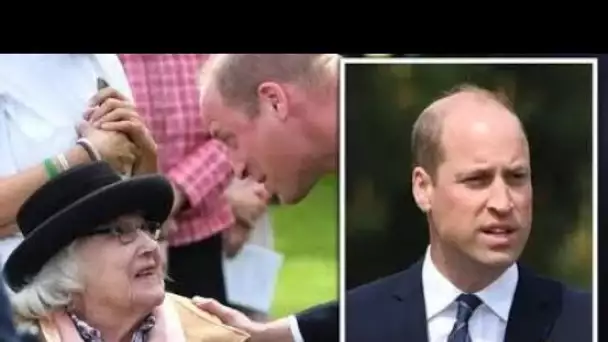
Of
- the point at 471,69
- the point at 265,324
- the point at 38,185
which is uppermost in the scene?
the point at 471,69

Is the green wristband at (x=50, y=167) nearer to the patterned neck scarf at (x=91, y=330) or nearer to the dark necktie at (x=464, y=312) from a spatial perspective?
the patterned neck scarf at (x=91, y=330)

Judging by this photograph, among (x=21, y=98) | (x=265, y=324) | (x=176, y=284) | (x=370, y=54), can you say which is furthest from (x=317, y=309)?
(x=21, y=98)

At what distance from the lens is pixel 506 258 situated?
188 inches

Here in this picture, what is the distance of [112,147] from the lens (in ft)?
15.7

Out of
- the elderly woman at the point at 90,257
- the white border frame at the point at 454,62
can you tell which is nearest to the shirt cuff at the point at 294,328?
the white border frame at the point at 454,62

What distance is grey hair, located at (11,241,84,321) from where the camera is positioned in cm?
471

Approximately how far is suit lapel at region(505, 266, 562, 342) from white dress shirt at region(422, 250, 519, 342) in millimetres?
23

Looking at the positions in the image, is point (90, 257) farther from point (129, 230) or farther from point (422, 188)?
point (422, 188)

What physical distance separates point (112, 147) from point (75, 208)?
0.83 feet

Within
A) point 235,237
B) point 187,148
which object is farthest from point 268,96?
point 235,237
